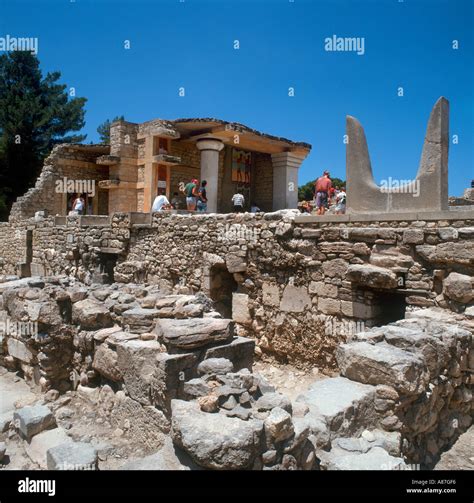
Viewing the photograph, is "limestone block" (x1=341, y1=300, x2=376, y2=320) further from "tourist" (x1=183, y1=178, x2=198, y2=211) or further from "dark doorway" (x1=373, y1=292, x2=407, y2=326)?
"tourist" (x1=183, y1=178, x2=198, y2=211)

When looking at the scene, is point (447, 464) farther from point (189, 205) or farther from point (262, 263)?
point (189, 205)

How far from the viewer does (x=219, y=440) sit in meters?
2.24

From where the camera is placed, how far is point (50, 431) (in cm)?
348

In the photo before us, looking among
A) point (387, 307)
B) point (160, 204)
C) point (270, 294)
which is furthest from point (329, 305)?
point (160, 204)

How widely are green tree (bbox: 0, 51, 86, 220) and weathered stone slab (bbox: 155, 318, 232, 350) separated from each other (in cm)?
2147

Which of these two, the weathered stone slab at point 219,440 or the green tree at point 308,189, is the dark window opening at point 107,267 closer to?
the weathered stone slab at point 219,440

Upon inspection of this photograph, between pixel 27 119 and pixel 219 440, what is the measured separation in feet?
81.7

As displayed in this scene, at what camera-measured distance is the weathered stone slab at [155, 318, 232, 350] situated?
364 cm

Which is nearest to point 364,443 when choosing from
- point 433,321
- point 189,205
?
point 433,321

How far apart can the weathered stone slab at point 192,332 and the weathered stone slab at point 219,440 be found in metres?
1.14

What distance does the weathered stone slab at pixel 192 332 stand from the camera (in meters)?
3.64

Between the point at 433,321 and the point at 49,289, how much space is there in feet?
16.6

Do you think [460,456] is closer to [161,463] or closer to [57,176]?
[161,463]

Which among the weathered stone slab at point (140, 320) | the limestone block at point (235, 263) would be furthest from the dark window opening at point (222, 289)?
the weathered stone slab at point (140, 320)
